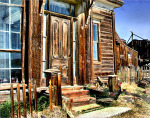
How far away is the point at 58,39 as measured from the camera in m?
6.83

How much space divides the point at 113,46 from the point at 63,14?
11.6 ft

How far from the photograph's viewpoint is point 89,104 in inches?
241

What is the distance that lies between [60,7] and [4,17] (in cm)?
255

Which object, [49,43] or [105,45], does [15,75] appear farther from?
[105,45]

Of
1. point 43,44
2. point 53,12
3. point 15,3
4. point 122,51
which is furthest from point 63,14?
point 122,51

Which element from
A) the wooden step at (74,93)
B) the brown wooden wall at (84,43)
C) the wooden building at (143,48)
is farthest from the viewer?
the wooden building at (143,48)

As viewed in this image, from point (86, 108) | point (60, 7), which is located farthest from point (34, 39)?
point (86, 108)

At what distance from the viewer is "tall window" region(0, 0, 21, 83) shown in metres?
5.17

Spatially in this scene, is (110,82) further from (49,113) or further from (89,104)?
(49,113)

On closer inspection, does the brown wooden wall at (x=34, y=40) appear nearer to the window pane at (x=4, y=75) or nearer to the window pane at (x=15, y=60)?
the window pane at (x=15, y=60)

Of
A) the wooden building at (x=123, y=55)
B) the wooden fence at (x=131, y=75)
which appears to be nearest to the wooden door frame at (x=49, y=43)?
the wooden fence at (x=131, y=75)

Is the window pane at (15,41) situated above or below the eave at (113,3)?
below

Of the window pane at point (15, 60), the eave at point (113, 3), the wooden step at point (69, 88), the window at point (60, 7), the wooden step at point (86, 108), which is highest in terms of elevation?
the eave at point (113, 3)

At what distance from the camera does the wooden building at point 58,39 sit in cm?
536
